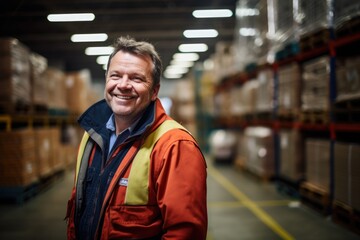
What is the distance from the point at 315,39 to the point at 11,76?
16.1 ft

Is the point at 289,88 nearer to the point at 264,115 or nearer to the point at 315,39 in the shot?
the point at 315,39

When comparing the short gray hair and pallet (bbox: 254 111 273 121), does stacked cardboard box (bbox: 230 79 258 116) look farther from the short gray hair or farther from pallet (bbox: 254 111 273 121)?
the short gray hair

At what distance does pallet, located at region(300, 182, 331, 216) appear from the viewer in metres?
5.31

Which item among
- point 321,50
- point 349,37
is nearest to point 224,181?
point 321,50

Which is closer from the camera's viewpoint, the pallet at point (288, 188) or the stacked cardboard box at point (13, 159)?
the stacked cardboard box at point (13, 159)

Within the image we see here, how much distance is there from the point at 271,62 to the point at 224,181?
2.92 metres

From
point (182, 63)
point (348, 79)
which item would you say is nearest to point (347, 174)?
point (348, 79)

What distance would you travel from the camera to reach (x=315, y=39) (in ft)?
18.3

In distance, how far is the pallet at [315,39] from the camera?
5254 millimetres

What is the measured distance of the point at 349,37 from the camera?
4.64 m

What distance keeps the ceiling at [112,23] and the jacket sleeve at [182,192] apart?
332 cm

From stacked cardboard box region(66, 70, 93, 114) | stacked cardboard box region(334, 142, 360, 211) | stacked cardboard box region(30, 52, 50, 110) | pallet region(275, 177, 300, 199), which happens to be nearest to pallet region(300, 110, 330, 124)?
stacked cardboard box region(334, 142, 360, 211)

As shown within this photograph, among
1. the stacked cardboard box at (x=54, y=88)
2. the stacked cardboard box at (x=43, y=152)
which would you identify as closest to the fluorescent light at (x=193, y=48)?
the stacked cardboard box at (x=54, y=88)

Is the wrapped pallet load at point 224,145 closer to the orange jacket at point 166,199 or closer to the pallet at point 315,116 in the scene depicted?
the pallet at point 315,116
